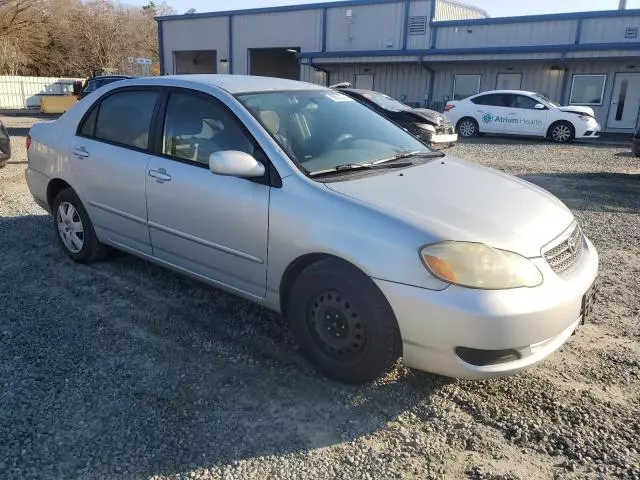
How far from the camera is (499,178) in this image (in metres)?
3.64

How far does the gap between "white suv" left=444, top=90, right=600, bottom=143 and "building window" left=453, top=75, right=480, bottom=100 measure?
6434 millimetres

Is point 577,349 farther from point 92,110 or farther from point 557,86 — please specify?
point 557,86

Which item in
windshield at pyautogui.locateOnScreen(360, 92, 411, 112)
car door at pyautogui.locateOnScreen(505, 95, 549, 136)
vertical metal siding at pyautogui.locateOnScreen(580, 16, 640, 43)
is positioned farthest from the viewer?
vertical metal siding at pyautogui.locateOnScreen(580, 16, 640, 43)

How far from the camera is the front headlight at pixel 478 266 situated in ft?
8.51

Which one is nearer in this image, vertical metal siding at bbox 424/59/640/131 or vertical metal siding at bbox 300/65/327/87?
vertical metal siding at bbox 424/59/640/131

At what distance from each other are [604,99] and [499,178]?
20.7 m

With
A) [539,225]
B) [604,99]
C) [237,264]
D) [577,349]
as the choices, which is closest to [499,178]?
[539,225]

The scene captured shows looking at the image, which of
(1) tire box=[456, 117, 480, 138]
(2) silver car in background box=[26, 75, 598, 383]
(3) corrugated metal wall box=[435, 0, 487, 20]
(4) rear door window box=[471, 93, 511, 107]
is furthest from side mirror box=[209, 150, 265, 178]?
(3) corrugated metal wall box=[435, 0, 487, 20]

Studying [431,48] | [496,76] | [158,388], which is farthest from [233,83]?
[431,48]

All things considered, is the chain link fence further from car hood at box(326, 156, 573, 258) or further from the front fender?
car hood at box(326, 156, 573, 258)

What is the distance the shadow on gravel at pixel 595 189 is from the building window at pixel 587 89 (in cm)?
1270

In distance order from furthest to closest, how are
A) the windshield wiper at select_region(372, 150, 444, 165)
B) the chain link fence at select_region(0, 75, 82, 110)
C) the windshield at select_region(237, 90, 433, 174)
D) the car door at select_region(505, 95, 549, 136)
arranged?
1. the chain link fence at select_region(0, 75, 82, 110)
2. the car door at select_region(505, 95, 549, 136)
3. the windshield wiper at select_region(372, 150, 444, 165)
4. the windshield at select_region(237, 90, 433, 174)

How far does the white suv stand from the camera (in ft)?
54.2

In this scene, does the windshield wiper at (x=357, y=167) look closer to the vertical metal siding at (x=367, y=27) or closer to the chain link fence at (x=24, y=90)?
the vertical metal siding at (x=367, y=27)
